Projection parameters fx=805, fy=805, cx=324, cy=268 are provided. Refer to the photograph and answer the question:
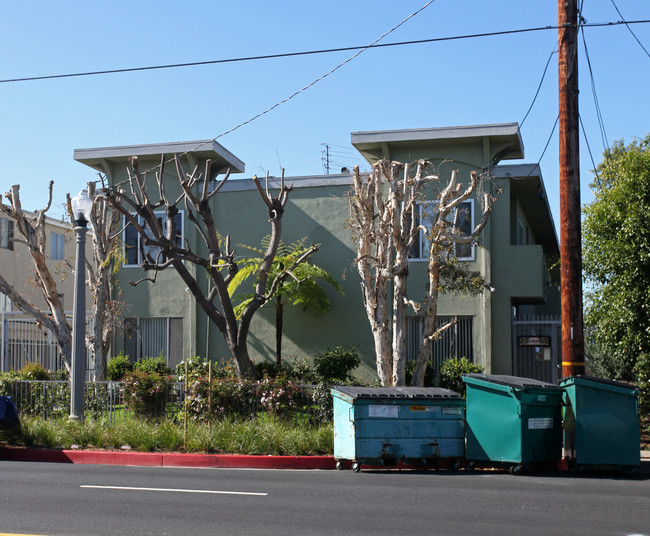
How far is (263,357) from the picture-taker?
22297mm

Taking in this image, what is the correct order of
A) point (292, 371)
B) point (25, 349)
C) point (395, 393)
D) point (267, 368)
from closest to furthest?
point (395, 393) → point (292, 371) → point (267, 368) → point (25, 349)

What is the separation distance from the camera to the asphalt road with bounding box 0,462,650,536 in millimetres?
7504

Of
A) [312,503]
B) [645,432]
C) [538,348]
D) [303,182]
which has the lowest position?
[645,432]

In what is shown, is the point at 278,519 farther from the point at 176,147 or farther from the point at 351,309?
the point at 176,147

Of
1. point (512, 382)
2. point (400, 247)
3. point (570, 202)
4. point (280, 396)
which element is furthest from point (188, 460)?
point (570, 202)

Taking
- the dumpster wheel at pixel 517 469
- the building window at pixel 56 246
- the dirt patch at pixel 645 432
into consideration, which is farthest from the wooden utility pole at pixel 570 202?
the building window at pixel 56 246

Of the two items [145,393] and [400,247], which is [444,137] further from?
[145,393]

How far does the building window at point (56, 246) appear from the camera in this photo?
38.1 metres

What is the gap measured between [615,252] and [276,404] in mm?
6927

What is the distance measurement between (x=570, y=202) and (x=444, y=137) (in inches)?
320

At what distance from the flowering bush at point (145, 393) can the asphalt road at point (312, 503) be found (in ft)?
10.5

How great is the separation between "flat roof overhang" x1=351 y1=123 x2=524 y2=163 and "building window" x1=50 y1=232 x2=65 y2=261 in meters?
21.6

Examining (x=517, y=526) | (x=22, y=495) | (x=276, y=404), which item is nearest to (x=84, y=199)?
(x=276, y=404)

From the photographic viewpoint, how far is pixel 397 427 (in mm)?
12078
